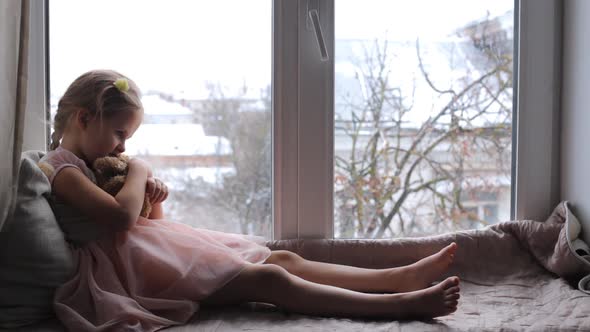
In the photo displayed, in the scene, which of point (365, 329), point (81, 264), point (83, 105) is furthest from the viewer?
point (83, 105)

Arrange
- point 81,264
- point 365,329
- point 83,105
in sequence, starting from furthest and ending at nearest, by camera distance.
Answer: point 83,105
point 81,264
point 365,329

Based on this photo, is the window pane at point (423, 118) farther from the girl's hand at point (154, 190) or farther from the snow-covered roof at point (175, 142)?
the girl's hand at point (154, 190)

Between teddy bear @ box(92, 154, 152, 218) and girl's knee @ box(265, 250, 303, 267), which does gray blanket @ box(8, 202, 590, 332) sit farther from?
teddy bear @ box(92, 154, 152, 218)

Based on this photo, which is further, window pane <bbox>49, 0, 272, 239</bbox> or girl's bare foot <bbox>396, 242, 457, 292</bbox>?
window pane <bbox>49, 0, 272, 239</bbox>

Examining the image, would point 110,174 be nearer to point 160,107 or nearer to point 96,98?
point 96,98

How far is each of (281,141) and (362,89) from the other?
271 mm

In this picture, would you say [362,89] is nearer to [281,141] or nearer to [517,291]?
[281,141]

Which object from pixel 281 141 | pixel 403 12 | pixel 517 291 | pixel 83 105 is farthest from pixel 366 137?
pixel 83 105

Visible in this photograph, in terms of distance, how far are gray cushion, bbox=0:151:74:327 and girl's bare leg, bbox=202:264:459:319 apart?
327 millimetres

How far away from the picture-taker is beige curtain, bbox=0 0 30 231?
43.6 inches

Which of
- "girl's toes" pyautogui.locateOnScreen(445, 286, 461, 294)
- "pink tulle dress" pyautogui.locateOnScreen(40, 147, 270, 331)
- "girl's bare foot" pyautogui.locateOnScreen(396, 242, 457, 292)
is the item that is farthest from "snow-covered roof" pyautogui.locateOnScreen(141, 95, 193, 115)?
"girl's toes" pyautogui.locateOnScreen(445, 286, 461, 294)

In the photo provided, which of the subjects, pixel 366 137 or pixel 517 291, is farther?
pixel 366 137

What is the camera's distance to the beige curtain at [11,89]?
1.11 metres

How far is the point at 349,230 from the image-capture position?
1.63 meters
